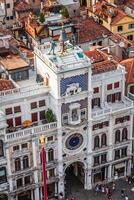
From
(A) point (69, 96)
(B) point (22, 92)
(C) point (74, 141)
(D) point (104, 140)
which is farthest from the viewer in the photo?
(D) point (104, 140)

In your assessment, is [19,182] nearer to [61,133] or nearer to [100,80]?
[61,133]

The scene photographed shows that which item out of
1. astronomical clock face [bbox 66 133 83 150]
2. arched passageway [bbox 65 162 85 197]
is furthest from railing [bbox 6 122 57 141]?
arched passageway [bbox 65 162 85 197]

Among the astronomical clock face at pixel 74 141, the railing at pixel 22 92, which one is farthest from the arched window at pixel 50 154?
the railing at pixel 22 92

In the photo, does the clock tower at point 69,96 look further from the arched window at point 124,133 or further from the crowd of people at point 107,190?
the arched window at point 124,133

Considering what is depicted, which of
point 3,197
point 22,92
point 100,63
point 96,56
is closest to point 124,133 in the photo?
point 100,63

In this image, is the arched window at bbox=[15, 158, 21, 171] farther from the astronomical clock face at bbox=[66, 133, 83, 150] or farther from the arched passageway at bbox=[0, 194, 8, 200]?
the astronomical clock face at bbox=[66, 133, 83, 150]

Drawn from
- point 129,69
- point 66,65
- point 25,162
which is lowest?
point 25,162

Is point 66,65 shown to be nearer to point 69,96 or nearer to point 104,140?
point 69,96

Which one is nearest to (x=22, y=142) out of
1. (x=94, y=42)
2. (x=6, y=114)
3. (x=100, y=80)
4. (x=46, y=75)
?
(x=6, y=114)
